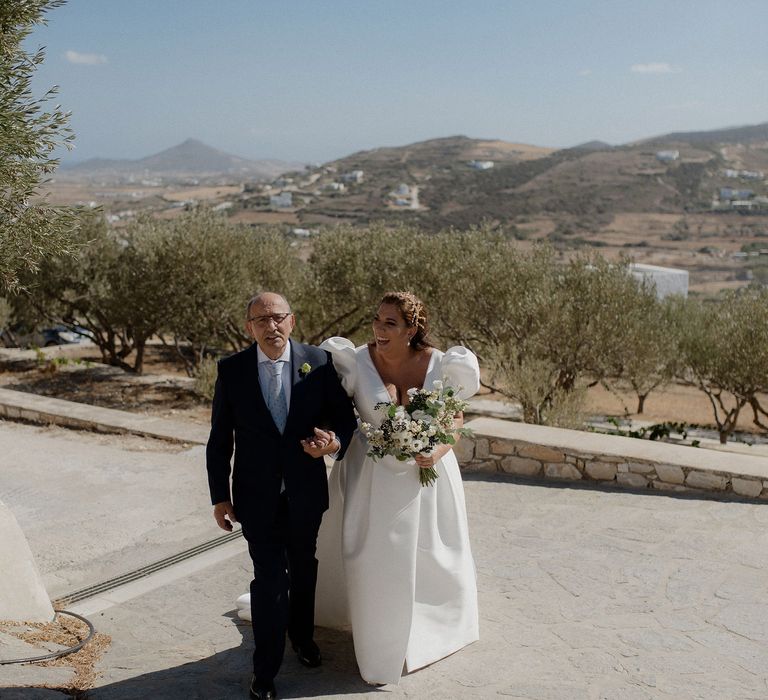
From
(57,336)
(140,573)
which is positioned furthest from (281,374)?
(57,336)

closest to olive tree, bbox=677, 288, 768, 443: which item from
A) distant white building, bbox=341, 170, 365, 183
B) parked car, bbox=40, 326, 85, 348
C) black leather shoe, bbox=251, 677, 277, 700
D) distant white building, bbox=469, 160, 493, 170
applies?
black leather shoe, bbox=251, 677, 277, 700

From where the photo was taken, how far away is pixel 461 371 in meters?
4.07

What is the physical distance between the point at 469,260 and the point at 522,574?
10.0m

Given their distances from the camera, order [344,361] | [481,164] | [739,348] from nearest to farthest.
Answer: [344,361] → [739,348] → [481,164]

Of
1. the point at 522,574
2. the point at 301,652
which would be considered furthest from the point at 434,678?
the point at 522,574

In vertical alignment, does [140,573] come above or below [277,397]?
below

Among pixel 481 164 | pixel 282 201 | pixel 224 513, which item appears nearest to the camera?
pixel 224 513

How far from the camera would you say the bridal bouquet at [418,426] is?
3.76 m

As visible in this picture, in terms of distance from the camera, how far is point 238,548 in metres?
6.14

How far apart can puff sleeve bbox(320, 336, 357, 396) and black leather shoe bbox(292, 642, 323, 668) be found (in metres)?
1.26

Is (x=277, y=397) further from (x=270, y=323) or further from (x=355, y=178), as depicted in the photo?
(x=355, y=178)

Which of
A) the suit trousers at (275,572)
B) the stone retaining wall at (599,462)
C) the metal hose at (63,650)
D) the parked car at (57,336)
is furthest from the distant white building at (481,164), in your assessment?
the suit trousers at (275,572)

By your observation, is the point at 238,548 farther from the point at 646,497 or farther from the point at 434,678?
the point at 646,497

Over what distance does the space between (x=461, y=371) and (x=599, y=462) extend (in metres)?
3.56
